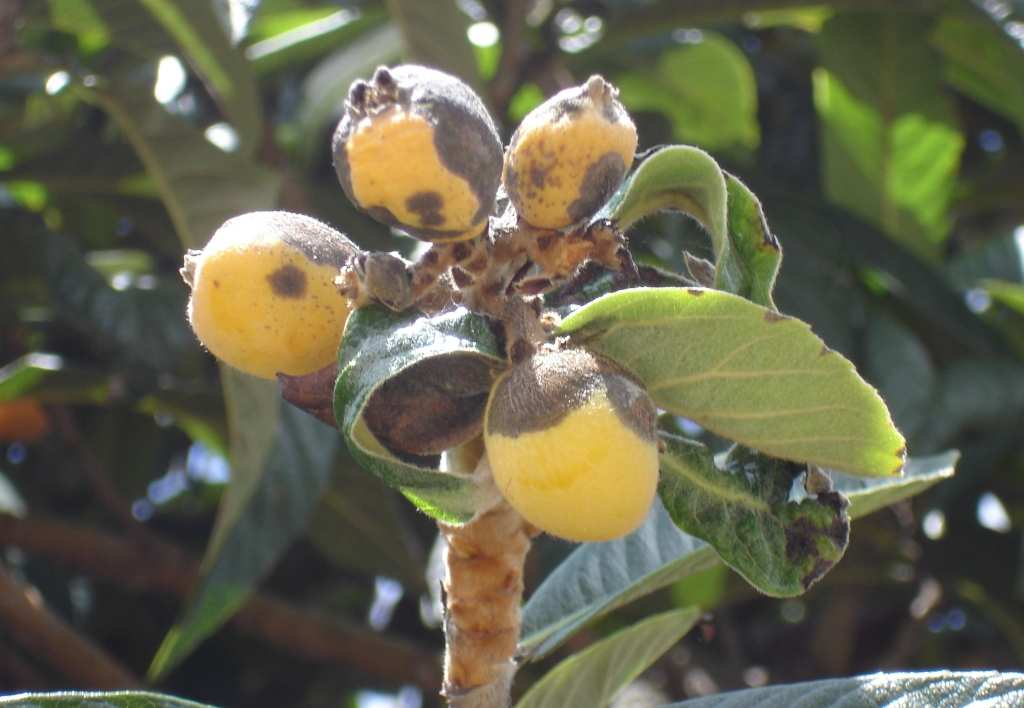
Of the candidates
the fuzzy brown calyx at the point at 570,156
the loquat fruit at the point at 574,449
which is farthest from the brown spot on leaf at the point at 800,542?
the fuzzy brown calyx at the point at 570,156

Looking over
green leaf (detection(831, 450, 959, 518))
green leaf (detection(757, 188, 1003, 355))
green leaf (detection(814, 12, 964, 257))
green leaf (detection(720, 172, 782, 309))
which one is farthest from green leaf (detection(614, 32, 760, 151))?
green leaf (detection(720, 172, 782, 309))

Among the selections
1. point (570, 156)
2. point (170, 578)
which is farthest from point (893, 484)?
point (170, 578)

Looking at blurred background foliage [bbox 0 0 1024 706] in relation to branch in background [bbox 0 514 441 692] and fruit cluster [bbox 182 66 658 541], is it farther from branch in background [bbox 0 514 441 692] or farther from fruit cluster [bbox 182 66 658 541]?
fruit cluster [bbox 182 66 658 541]

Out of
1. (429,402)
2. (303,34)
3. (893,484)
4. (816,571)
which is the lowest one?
(303,34)

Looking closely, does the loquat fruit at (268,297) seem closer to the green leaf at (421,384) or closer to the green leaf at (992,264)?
the green leaf at (421,384)

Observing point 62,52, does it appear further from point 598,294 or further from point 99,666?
point 598,294

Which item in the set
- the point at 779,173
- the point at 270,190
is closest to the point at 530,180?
the point at 270,190

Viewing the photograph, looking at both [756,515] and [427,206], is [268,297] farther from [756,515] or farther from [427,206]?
[756,515]
